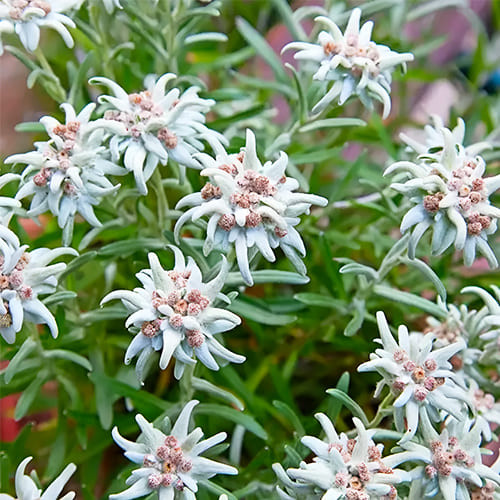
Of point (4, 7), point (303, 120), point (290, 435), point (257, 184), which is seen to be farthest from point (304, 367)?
point (4, 7)

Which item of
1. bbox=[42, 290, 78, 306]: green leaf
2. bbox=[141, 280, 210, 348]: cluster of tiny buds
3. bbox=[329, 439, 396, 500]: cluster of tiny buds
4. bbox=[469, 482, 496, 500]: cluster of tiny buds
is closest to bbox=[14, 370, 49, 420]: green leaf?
bbox=[42, 290, 78, 306]: green leaf

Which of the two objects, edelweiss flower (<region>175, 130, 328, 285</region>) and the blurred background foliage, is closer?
edelweiss flower (<region>175, 130, 328, 285</region>)

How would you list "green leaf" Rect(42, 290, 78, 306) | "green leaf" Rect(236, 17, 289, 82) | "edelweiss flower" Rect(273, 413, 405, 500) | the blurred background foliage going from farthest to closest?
"green leaf" Rect(236, 17, 289, 82)
the blurred background foliage
"green leaf" Rect(42, 290, 78, 306)
"edelweiss flower" Rect(273, 413, 405, 500)

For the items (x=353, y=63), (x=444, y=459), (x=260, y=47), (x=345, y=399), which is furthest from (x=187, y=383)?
(x=260, y=47)

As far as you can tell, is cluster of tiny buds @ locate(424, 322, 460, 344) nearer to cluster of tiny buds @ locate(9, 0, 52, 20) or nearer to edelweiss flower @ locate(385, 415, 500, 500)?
edelweiss flower @ locate(385, 415, 500, 500)

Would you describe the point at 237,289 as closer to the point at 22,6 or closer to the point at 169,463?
the point at 169,463

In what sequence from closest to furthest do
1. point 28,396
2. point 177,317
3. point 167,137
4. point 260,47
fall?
point 177,317 < point 167,137 < point 28,396 < point 260,47

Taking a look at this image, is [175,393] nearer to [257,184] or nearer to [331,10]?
[257,184]
